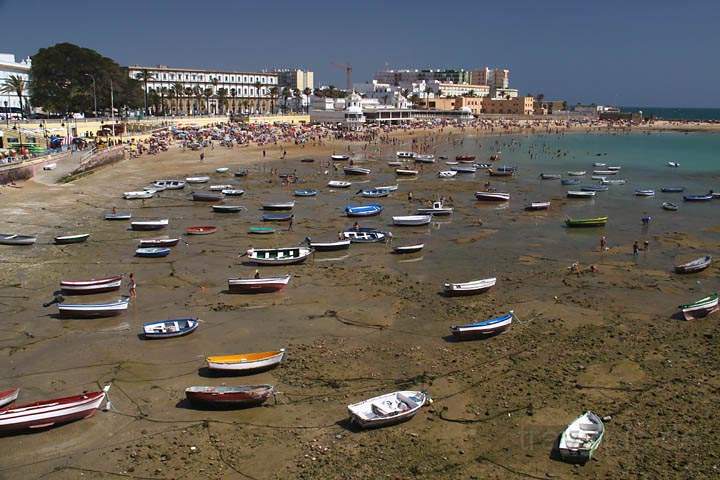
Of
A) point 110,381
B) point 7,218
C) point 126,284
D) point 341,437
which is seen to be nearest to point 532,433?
point 341,437

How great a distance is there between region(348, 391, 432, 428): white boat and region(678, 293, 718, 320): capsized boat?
13452 millimetres

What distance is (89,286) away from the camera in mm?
26297

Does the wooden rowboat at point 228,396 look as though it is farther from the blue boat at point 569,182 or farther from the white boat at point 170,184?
the blue boat at point 569,182

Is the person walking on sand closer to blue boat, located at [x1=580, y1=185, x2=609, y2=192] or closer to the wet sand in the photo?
the wet sand

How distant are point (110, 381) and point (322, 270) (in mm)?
13656

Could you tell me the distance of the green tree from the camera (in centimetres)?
8531

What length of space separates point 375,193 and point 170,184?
1886 cm

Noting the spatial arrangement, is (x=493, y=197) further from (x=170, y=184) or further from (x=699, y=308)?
(x=170, y=184)

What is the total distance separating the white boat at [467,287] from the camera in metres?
26.7

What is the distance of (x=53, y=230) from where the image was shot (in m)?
37.5

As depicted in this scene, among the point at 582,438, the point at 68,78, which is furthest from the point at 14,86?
the point at 582,438

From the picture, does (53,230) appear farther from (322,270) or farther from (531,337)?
(531,337)

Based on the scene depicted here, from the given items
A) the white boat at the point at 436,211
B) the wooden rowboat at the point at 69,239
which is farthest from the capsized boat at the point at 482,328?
the wooden rowboat at the point at 69,239

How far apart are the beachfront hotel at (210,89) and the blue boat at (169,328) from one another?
11747 cm
